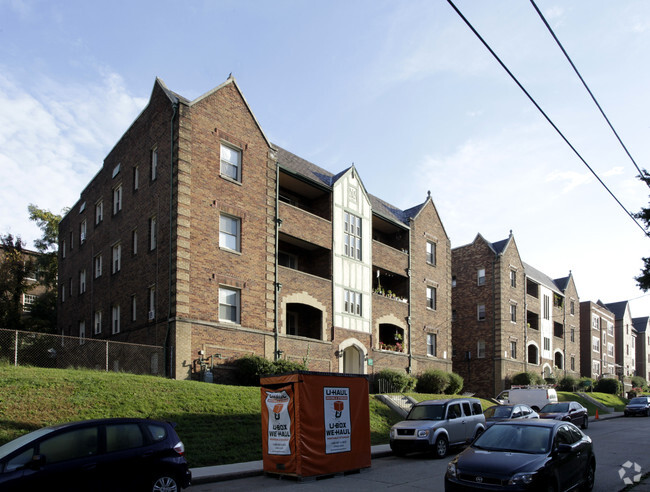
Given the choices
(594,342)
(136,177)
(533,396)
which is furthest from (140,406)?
(594,342)

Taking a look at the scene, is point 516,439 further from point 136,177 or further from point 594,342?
point 594,342

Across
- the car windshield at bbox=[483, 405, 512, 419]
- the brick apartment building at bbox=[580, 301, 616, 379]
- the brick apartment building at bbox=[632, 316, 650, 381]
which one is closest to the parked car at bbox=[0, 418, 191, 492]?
the car windshield at bbox=[483, 405, 512, 419]

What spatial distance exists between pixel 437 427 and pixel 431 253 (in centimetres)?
2390

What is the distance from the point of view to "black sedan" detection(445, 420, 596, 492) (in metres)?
9.41

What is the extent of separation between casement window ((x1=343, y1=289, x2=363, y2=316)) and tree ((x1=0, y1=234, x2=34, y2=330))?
72.2 feet

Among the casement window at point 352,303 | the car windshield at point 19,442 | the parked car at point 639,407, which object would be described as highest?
the casement window at point 352,303

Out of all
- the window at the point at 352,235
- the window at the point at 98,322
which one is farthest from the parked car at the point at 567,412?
the window at the point at 98,322

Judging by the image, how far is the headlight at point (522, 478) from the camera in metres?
9.25

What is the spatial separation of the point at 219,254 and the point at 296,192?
831 centimetres

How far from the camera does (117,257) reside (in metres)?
30.1

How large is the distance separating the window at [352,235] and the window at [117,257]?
1161 cm

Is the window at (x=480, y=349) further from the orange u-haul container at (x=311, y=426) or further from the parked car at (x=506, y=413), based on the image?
the orange u-haul container at (x=311, y=426)

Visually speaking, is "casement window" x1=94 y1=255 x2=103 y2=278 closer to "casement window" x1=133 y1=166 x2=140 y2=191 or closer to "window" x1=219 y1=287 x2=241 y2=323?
"casement window" x1=133 y1=166 x2=140 y2=191

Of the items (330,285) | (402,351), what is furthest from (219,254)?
(402,351)
